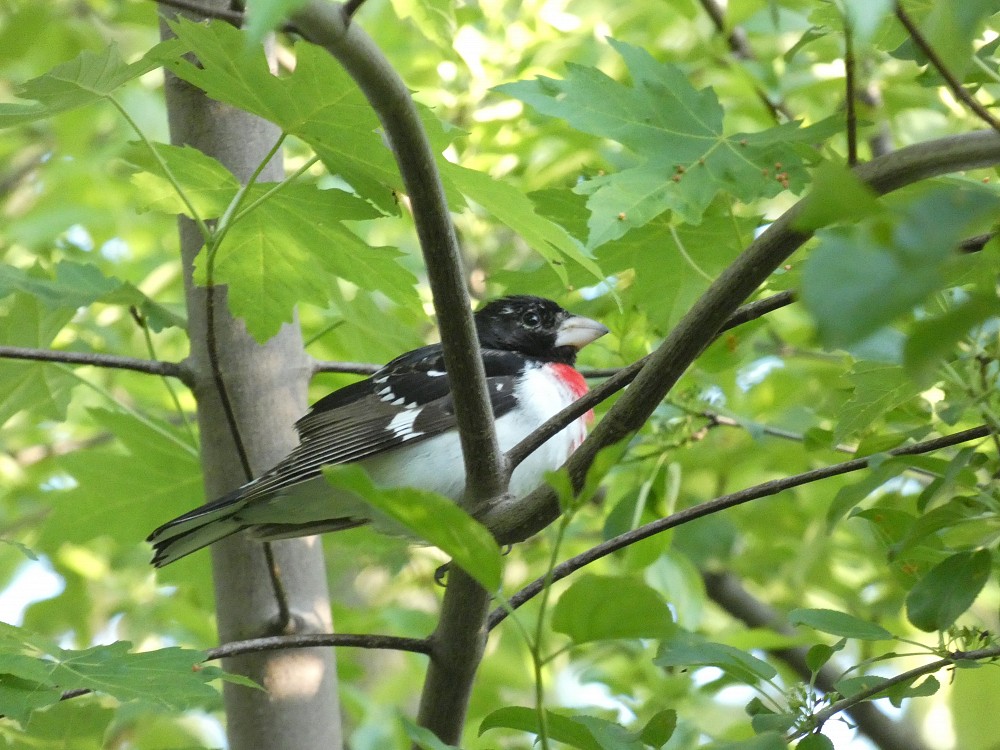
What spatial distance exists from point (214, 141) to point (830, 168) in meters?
2.33

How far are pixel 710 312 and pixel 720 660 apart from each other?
56cm

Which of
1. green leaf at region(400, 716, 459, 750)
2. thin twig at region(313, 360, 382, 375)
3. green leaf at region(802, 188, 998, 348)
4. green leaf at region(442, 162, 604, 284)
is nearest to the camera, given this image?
green leaf at region(802, 188, 998, 348)

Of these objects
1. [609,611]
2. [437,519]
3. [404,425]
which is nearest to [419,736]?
[609,611]

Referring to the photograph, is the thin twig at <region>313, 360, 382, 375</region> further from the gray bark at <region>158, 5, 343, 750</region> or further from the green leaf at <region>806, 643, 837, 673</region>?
the green leaf at <region>806, 643, 837, 673</region>

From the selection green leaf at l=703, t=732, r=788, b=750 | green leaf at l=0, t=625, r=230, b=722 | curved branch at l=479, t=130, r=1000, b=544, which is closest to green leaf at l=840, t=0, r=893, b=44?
curved branch at l=479, t=130, r=1000, b=544

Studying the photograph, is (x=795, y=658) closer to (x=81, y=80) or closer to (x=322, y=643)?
(x=322, y=643)

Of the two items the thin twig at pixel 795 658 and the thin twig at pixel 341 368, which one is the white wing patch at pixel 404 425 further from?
the thin twig at pixel 795 658

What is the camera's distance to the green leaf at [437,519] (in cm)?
129

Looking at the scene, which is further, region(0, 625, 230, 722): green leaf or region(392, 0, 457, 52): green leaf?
region(392, 0, 457, 52): green leaf

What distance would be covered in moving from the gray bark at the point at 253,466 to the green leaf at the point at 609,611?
4.34 feet

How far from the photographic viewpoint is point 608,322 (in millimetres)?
3197

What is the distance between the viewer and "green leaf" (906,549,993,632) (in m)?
1.76

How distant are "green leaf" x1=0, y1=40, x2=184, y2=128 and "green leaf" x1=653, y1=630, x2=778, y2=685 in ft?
4.64

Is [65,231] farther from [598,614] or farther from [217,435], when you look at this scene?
[598,614]
